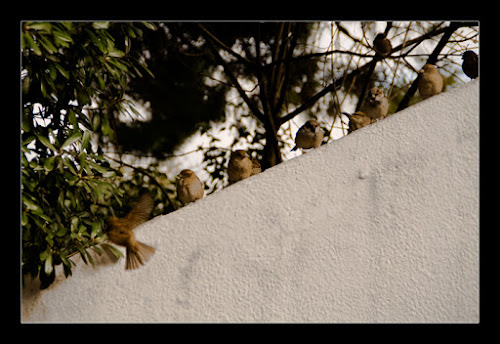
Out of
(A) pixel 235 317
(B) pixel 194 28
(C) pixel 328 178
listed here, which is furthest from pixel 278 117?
(A) pixel 235 317

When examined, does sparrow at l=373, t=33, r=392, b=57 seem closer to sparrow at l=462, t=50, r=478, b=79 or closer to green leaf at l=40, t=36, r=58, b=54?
sparrow at l=462, t=50, r=478, b=79

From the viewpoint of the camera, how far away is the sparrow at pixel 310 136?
3.22 metres

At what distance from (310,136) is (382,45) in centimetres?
168

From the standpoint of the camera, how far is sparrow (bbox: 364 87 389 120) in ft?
10.9

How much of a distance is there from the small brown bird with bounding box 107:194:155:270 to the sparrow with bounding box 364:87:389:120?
5.31 feet

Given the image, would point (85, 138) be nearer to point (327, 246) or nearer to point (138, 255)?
point (138, 255)

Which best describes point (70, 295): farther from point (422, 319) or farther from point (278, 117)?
point (278, 117)

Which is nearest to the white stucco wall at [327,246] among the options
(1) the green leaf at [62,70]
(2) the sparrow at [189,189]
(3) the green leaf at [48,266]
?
(3) the green leaf at [48,266]

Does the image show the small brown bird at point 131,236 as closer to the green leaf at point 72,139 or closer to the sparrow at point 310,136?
the green leaf at point 72,139

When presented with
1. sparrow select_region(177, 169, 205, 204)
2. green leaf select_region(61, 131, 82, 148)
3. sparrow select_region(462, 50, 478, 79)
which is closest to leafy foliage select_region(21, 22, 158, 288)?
green leaf select_region(61, 131, 82, 148)

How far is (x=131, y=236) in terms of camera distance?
2.58 metres

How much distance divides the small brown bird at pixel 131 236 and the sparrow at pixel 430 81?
70.3 inches

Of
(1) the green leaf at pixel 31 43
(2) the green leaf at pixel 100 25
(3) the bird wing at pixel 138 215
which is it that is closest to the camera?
(1) the green leaf at pixel 31 43

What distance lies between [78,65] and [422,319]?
86.9 inches
